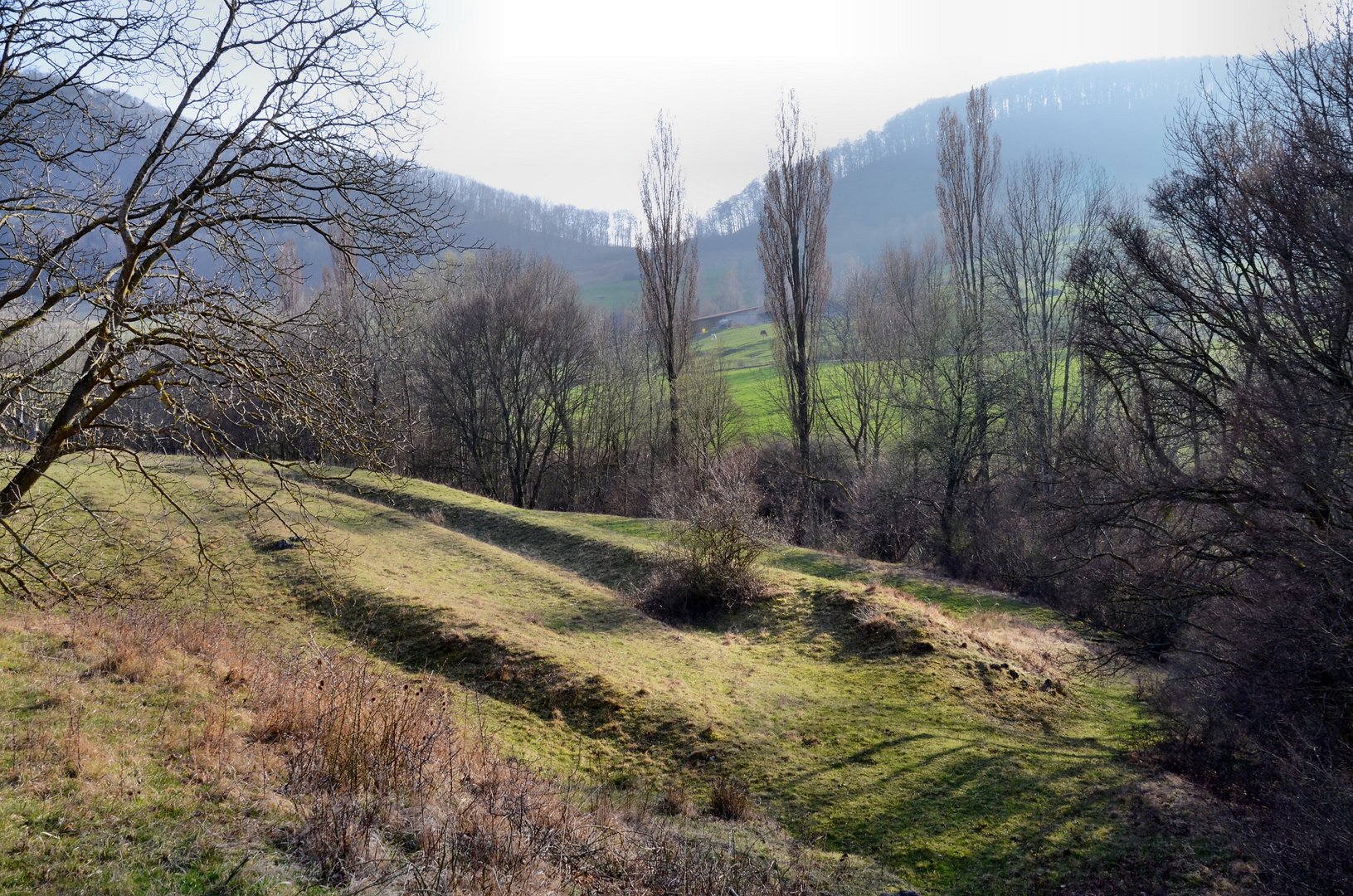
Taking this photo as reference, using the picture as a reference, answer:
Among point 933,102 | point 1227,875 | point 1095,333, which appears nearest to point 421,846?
point 1227,875

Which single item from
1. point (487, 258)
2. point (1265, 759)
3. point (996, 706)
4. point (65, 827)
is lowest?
point (996, 706)

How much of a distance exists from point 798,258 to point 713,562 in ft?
60.6

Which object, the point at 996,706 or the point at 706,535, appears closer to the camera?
the point at 996,706

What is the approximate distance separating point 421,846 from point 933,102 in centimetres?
13554

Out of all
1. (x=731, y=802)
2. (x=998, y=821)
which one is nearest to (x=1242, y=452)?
(x=998, y=821)

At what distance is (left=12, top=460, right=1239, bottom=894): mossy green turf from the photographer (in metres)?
7.51

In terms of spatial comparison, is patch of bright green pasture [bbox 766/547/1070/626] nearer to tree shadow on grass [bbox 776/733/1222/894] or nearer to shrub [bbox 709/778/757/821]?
tree shadow on grass [bbox 776/733/1222/894]

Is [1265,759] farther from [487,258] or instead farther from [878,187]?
[878,187]

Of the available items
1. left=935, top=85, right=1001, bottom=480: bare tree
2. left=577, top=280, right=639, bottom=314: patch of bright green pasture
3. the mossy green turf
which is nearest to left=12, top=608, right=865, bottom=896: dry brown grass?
the mossy green turf

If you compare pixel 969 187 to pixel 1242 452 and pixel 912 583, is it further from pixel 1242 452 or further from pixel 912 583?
pixel 1242 452

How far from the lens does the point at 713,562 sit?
14750 millimetres

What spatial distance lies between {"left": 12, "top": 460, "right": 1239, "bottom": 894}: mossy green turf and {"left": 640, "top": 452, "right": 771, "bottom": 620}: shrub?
55 centimetres

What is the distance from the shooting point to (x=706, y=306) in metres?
87.1

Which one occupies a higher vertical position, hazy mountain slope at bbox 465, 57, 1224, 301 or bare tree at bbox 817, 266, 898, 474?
hazy mountain slope at bbox 465, 57, 1224, 301
